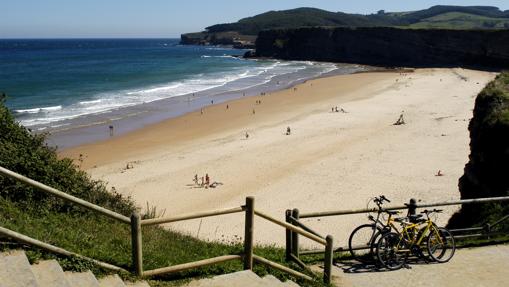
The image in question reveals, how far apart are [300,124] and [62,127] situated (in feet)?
51.8

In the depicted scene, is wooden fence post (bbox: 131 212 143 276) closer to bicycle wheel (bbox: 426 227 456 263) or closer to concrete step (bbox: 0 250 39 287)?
concrete step (bbox: 0 250 39 287)

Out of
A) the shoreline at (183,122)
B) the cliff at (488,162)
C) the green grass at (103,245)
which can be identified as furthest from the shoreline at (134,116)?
the cliff at (488,162)

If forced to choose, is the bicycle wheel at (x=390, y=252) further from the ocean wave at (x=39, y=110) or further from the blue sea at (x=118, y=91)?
the ocean wave at (x=39, y=110)

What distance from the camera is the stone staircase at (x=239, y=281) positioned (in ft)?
20.7

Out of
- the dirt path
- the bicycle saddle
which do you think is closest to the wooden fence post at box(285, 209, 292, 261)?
the dirt path

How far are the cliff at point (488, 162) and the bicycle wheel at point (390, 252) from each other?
3470 mm

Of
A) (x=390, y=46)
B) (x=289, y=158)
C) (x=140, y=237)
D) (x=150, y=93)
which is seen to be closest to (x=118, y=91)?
(x=150, y=93)

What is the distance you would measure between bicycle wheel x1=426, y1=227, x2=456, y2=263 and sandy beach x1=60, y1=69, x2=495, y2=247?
562 cm

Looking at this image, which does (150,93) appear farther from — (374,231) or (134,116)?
(374,231)

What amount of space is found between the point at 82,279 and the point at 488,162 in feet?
33.2

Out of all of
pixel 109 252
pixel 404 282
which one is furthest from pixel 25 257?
pixel 404 282

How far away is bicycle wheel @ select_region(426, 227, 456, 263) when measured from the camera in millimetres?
8188

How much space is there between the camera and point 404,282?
738cm

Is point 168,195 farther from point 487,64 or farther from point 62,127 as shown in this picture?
point 487,64
